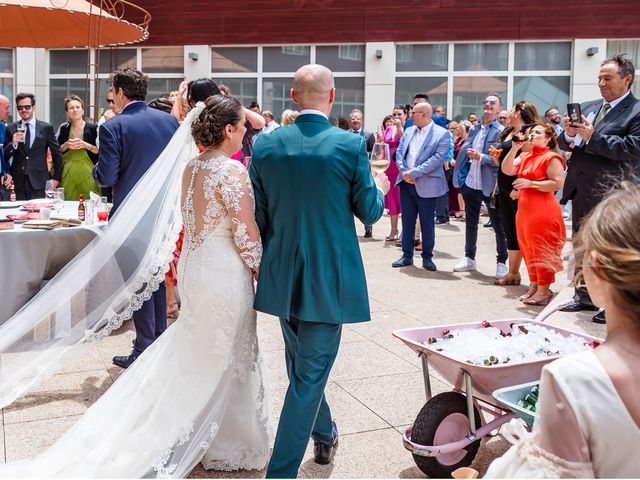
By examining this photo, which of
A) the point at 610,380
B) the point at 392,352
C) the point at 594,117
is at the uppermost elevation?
the point at 594,117

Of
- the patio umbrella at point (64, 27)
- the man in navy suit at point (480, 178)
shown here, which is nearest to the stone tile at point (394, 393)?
the man in navy suit at point (480, 178)

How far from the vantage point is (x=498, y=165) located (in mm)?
8508

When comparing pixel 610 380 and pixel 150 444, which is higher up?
pixel 610 380

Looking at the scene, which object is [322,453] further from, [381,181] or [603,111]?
[603,111]

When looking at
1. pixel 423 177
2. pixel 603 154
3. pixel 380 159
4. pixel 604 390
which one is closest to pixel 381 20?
pixel 423 177

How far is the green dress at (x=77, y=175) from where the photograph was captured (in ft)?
26.8

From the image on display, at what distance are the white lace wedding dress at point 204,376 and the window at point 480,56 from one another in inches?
682

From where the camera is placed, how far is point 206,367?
3.58 m

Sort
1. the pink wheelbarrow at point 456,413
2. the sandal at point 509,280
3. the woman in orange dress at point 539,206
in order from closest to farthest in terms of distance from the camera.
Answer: the pink wheelbarrow at point 456,413
the woman in orange dress at point 539,206
the sandal at point 509,280

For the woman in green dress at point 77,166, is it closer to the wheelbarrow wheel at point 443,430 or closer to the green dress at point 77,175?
the green dress at point 77,175

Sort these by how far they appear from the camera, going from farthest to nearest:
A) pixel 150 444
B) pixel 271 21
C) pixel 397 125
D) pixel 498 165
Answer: pixel 271 21 → pixel 397 125 → pixel 498 165 → pixel 150 444

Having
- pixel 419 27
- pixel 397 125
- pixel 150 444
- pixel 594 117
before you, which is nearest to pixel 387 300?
pixel 594 117

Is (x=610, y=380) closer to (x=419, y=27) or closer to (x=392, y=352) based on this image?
(x=392, y=352)

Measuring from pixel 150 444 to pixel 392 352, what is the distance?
99.5 inches
